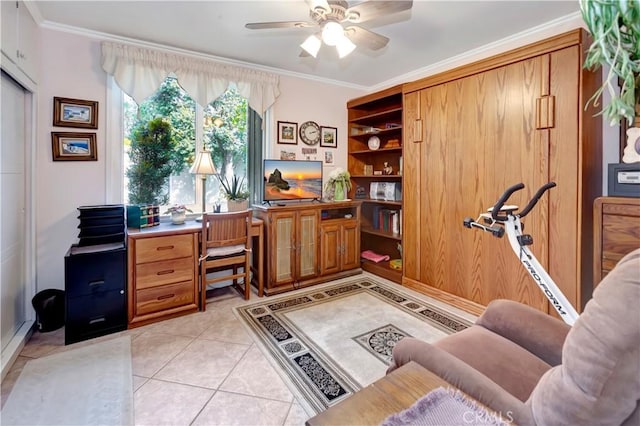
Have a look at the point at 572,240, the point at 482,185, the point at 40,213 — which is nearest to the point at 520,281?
the point at 572,240

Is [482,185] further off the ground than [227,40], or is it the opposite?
[227,40]

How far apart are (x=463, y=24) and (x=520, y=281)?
2.20 metres

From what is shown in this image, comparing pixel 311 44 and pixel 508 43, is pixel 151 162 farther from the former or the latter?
pixel 508 43

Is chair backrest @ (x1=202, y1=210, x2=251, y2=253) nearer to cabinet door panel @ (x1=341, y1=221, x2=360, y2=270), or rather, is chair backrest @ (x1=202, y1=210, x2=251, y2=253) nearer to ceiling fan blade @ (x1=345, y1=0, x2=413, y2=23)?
cabinet door panel @ (x1=341, y1=221, x2=360, y2=270)

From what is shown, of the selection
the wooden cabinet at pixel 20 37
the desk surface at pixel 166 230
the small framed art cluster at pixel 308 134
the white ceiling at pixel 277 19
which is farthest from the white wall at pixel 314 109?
the wooden cabinet at pixel 20 37

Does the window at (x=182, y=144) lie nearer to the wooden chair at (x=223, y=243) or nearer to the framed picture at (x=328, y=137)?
the wooden chair at (x=223, y=243)

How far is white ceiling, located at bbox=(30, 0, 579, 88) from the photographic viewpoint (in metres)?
2.32

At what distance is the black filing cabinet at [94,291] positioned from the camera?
7.45ft

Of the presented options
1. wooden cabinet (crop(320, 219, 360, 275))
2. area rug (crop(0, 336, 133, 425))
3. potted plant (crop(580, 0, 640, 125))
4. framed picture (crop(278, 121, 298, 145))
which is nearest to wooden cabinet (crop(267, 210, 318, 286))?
wooden cabinet (crop(320, 219, 360, 275))

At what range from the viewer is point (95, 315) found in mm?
2363

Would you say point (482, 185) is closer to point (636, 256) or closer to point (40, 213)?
point (636, 256)

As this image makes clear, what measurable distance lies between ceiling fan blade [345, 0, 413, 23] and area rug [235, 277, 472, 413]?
86.8 inches

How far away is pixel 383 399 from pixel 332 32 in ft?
6.57

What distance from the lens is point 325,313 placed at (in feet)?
9.25
